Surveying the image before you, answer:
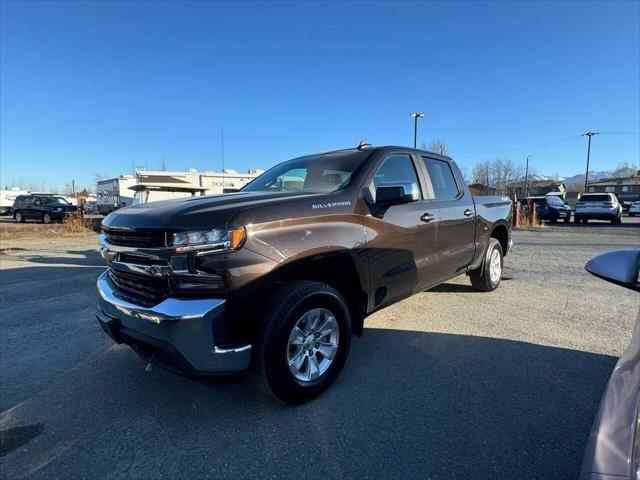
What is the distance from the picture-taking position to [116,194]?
1129 inches

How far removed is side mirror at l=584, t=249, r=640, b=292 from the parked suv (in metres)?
29.5

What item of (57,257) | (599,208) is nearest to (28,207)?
(57,257)

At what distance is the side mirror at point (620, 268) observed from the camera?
5.46ft

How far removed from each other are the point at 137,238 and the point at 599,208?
25225 millimetres

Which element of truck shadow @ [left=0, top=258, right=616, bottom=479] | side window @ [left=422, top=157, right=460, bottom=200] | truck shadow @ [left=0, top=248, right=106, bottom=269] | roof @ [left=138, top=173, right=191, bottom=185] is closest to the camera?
truck shadow @ [left=0, top=258, right=616, bottom=479]

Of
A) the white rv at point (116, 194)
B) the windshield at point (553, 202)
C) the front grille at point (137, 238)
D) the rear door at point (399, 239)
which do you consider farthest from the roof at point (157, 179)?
the front grille at point (137, 238)

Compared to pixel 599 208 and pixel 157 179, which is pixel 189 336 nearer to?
pixel 157 179

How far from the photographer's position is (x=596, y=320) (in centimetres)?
446

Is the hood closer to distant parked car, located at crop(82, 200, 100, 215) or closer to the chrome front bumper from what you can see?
the chrome front bumper

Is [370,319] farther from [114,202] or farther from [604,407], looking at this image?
[114,202]

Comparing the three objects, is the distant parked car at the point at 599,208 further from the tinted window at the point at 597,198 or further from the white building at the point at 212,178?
the white building at the point at 212,178

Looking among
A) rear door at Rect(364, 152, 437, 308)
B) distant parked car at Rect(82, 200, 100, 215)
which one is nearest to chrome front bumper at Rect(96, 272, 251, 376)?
rear door at Rect(364, 152, 437, 308)

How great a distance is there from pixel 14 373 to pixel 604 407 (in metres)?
4.18

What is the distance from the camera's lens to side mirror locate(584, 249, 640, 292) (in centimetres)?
166
